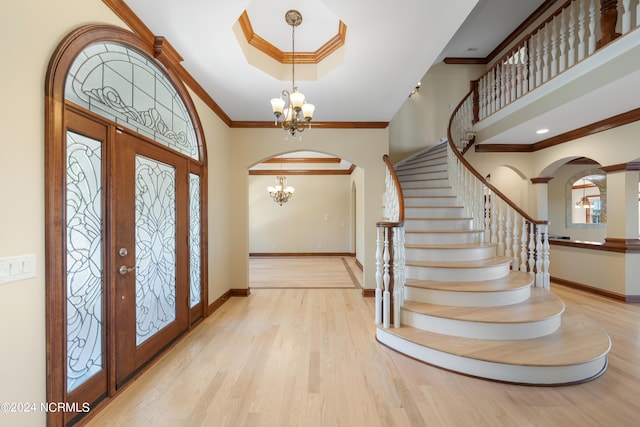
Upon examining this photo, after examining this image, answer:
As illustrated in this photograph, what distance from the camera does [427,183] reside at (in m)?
4.93

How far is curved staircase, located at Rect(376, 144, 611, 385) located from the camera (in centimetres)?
210

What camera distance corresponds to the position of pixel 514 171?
564 cm

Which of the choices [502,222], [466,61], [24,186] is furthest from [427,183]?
[24,186]

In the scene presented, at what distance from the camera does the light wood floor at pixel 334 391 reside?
1744mm

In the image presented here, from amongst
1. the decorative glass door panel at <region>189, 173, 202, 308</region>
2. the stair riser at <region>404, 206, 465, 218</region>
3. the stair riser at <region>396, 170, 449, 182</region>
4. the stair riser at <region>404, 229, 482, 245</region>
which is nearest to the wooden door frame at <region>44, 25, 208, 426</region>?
the decorative glass door panel at <region>189, 173, 202, 308</region>

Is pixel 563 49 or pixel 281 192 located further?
pixel 281 192

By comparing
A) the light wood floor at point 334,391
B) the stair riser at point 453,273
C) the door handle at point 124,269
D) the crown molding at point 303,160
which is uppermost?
the crown molding at point 303,160

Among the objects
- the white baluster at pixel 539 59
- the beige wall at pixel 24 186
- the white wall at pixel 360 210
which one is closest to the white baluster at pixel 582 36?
the white baluster at pixel 539 59

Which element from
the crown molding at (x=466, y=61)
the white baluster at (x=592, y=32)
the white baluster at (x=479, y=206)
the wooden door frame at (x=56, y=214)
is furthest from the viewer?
the crown molding at (x=466, y=61)

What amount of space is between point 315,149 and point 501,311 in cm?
331

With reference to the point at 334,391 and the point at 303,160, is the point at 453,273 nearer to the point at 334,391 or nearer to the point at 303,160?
the point at 334,391

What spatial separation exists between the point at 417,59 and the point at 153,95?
2.60 m

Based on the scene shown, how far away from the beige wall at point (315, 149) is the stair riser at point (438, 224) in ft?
1.99

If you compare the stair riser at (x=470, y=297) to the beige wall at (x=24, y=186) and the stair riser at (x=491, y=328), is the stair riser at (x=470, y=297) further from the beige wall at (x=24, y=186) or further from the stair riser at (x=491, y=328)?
the beige wall at (x=24, y=186)
